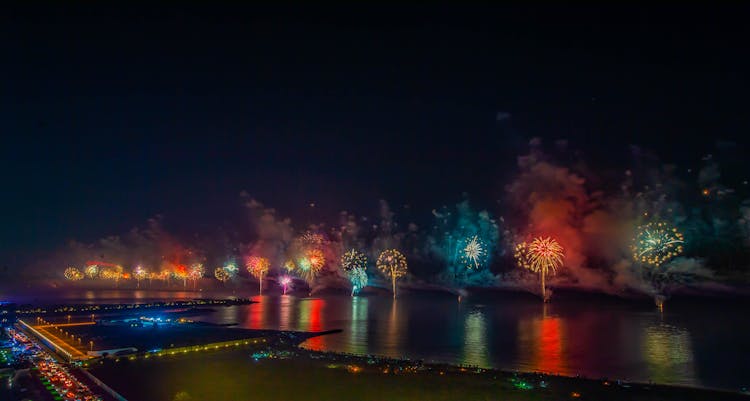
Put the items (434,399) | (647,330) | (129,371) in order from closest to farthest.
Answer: (434,399) → (129,371) → (647,330)

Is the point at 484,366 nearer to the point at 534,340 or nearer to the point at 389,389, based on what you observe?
the point at 389,389

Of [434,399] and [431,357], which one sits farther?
[431,357]

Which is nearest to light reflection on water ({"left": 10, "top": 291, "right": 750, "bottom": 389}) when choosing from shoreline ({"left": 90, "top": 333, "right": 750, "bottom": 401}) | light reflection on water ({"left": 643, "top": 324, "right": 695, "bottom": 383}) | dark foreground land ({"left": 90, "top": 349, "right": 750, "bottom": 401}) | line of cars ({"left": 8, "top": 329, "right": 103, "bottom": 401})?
light reflection on water ({"left": 643, "top": 324, "right": 695, "bottom": 383})

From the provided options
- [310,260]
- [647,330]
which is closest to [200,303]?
[310,260]

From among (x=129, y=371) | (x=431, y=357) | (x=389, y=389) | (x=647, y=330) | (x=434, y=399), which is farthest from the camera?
(x=647, y=330)

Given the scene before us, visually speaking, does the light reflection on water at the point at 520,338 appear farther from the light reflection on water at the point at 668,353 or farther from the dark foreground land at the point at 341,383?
the dark foreground land at the point at 341,383

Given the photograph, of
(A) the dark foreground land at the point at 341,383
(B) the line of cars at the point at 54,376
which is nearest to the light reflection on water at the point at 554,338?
(A) the dark foreground land at the point at 341,383
